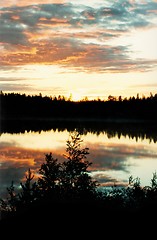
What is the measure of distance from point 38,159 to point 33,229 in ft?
70.5

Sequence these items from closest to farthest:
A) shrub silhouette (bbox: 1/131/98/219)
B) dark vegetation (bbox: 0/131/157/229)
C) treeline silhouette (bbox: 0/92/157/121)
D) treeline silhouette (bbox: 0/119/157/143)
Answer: dark vegetation (bbox: 0/131/157/229) → shrub silhouette (bbox: 1/131/98/219) → treeline silhouette (bbox: 0/119/157/143) → treeline silhouette (bbox: 0/92/157/121)

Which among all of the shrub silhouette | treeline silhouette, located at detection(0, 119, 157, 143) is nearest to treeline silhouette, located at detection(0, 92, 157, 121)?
treeline silhouette, located at detection(0, 119, 157, 143)

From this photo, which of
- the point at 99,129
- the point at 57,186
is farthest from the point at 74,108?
the point at 57,186

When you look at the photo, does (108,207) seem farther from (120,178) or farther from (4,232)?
(120,178)

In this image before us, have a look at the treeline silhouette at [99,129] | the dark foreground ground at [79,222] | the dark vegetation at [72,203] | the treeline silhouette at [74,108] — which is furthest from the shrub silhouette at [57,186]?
the treeline silhouette at [74,108]

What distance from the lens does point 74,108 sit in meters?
153

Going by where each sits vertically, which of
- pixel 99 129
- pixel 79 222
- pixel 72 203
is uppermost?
pixel 72 203

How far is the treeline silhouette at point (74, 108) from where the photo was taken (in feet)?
463

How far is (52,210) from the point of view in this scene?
8.52 metres

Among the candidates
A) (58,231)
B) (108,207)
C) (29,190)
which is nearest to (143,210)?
(108,207)

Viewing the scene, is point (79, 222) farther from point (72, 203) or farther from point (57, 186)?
point (57, 186)

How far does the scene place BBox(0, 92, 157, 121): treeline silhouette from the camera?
14125 centimetres

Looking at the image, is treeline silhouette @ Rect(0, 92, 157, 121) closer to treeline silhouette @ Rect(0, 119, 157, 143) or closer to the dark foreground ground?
treeline silhouette @ Rect(0, 119, 157, 143)

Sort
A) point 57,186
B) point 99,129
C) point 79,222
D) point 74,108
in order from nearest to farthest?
point 79,222, point 57,186, point 99,129, point 74,108
